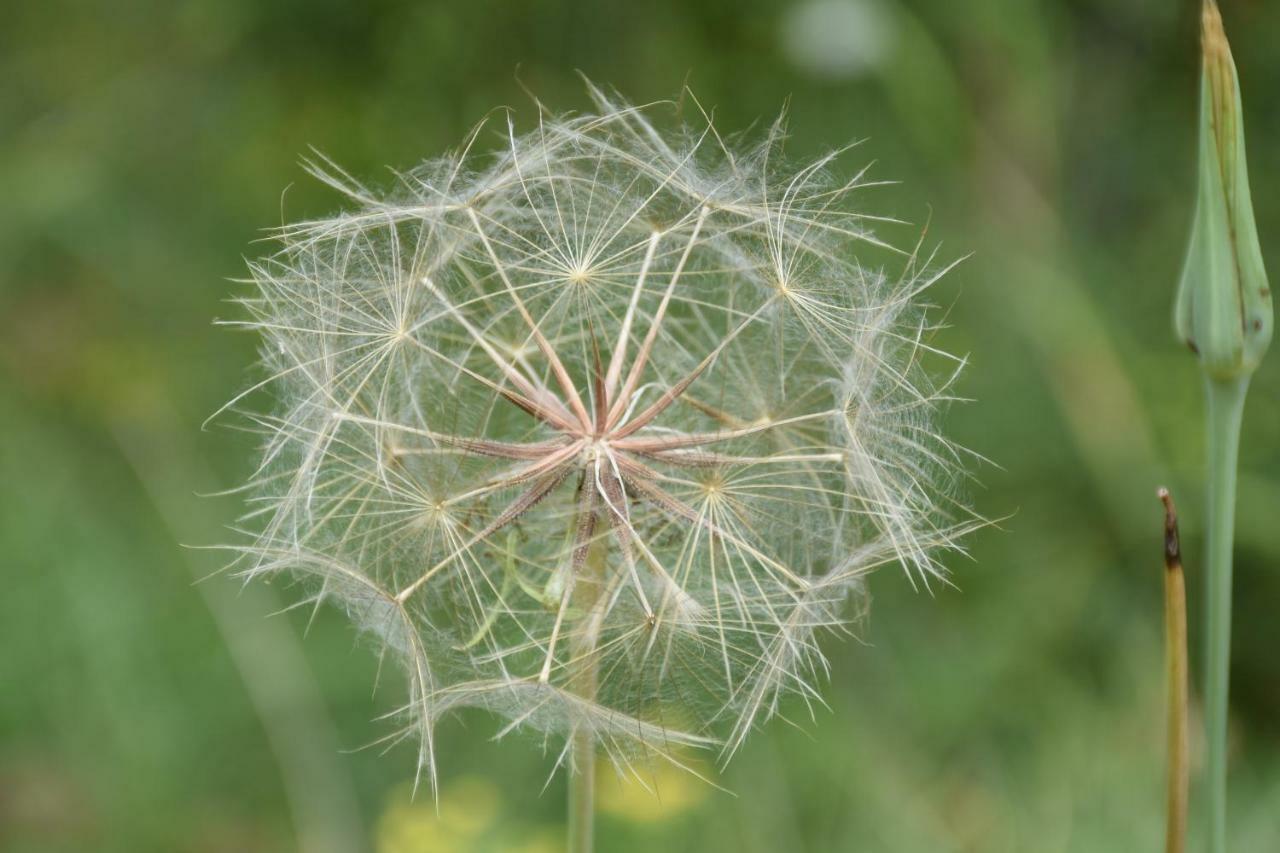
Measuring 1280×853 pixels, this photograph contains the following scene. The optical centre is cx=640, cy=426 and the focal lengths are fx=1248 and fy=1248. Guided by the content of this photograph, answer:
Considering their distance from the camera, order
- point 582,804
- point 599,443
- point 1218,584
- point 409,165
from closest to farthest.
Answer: point 1218,584 < point 582,804 < point 599,443 < point 409,165

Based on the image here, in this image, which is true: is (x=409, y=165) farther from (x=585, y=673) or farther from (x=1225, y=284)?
(x=1225, y=284)

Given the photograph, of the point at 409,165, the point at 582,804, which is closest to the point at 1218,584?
the point at 582,804

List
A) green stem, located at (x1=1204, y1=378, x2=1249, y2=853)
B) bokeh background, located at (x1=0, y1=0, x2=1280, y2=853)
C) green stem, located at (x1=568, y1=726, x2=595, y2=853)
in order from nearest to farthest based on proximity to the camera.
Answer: green stem, located at (x1=1204, y1=378, x2=1249, y2=853) → green stem, located at (x1=568, y1=726, x2=595, y2=853) → bokeh background, located at (x1=0, y1=0, x2=1280, y2=853)

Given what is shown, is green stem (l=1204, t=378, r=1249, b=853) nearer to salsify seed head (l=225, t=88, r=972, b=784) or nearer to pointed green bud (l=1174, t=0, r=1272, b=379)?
pointed green bud (l=1174, t=0, r=1272, b=379)

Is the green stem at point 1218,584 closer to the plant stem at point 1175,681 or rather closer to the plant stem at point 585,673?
the plant stem at point 1175,681

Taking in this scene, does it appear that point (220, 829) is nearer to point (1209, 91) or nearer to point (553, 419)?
point (553, 419)

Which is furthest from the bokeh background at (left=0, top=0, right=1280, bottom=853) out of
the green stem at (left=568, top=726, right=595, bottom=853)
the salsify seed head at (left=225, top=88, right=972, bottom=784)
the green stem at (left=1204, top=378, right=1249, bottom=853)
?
the green stem at (left=1204, top=378, right=1249, bottom=853)
